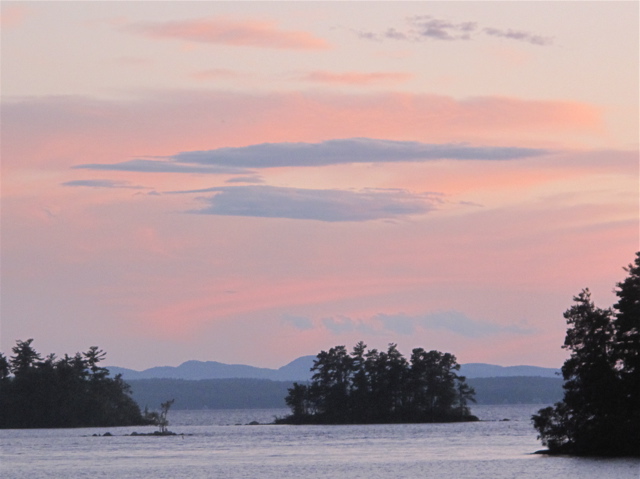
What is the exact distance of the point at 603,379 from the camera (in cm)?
8750

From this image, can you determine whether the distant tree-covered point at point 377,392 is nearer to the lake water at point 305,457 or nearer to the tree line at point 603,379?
the lake water at point 305,457

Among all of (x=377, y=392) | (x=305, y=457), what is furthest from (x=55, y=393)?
(x=305, y=457)

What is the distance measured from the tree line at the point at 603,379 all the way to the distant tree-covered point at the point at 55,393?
116685mm

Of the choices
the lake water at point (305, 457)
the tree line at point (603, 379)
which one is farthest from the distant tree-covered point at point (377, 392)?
the tree line at point (603, 379)

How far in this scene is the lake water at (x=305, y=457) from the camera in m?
83.9

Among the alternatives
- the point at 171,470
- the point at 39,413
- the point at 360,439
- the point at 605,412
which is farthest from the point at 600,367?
the point at 39,413

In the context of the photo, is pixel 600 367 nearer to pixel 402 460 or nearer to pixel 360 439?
pixel 402 460

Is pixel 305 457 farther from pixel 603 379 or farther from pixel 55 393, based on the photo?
pixel 55 393

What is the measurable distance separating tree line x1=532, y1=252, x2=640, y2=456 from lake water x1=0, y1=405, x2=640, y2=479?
107 inches

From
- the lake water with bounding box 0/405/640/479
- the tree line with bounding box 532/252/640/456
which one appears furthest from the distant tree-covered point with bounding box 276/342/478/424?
the tree line with bounding box 532/252/640/456

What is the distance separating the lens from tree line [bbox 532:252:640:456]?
8644cm

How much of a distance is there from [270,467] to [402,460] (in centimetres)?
1221

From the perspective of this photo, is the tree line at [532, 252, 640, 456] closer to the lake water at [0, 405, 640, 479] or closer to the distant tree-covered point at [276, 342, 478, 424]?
the lake water at [0, 405, 640, 479]

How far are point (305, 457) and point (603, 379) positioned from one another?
98.0 ft
